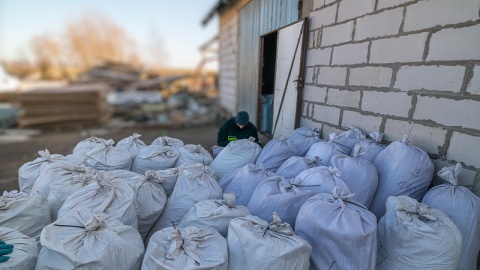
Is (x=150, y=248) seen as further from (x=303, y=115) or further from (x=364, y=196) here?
(x=303, y=115)

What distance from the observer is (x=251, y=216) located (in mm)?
1481

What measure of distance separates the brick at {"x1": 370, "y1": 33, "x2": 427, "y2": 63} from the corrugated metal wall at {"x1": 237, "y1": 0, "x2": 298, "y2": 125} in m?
1.55

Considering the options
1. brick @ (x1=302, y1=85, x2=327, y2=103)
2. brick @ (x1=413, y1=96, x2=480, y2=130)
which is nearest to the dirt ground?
brick @ (x1=302, y1=85, x2=327, y2=103)

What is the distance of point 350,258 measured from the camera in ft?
4.65

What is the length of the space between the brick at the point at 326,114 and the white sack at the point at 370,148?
653mm

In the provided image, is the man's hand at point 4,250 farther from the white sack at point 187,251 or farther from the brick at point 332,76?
the brick at point 332,76

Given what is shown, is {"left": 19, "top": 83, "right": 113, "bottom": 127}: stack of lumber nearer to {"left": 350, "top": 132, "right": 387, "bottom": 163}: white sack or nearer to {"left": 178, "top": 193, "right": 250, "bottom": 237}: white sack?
{"left": 178, "top": 193, "right": 250, "bottom": 237}: white sack

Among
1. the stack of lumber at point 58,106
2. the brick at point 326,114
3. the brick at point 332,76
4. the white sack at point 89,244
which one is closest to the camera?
the white sack at point 89,244

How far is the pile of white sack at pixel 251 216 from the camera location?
1248 millimetres

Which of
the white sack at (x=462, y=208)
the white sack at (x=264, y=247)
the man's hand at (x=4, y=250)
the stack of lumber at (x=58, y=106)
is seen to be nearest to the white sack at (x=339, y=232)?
the white sack at (x=264, y=247)

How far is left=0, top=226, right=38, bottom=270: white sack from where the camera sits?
1.20 m

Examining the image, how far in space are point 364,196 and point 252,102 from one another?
387cm

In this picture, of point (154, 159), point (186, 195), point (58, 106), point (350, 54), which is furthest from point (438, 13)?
point (58, 106)

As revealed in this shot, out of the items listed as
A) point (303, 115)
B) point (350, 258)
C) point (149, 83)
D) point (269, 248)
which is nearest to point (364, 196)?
point (350, 258)
